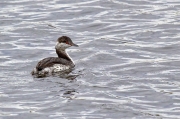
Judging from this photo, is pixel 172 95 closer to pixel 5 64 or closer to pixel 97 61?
pixel 97 61

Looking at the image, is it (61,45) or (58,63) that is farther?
(61,45)

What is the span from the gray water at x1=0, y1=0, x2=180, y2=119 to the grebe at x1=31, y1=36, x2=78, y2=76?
0.25 meters

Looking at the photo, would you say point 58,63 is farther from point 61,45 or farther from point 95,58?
point 95,58

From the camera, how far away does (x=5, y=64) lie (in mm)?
19875

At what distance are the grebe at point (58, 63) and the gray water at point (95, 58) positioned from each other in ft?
0.83

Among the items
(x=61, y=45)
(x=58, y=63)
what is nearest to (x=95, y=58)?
(x=61, y=45)

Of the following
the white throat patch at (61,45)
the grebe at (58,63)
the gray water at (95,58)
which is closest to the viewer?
the gray water at (95,58)

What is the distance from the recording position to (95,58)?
66.7 ft

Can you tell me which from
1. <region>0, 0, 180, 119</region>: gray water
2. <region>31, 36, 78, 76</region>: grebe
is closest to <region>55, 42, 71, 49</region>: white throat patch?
<region>31, 36, 78, 76</region>: grebe

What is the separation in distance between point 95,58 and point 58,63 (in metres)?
1.33

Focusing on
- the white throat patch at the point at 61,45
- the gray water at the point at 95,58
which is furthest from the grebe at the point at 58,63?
the gray water at the point at 95,58

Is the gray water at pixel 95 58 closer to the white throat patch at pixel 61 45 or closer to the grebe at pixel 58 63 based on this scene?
the grebe at pixel 58 63

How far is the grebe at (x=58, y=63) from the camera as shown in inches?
742

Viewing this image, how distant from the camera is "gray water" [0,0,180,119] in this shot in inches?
628
